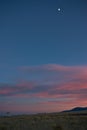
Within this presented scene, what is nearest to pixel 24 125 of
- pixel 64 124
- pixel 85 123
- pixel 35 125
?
pixel 35 125

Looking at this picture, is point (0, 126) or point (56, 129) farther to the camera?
point (0, 126)

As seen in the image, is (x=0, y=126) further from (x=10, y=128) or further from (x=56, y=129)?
(x=56, y=129)

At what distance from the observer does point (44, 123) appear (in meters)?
42.7

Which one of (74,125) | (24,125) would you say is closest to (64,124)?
(74,125)

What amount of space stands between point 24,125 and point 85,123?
8560 millimetres

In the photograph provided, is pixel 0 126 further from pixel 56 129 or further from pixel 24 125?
pixel 56 129

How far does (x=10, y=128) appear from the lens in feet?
130

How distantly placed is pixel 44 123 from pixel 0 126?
21.1ft

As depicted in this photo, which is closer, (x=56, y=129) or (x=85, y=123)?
(x=56, y=129)

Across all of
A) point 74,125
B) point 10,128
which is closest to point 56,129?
point 74,125

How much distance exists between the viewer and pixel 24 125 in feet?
137

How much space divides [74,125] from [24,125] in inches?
279

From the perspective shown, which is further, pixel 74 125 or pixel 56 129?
pixel 74 125

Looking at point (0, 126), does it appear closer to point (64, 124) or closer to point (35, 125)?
point (35, 125)
